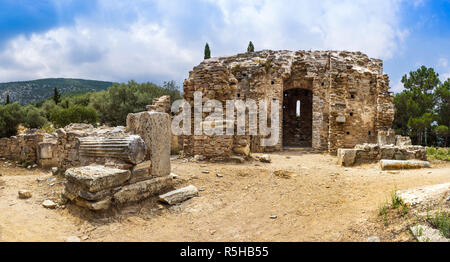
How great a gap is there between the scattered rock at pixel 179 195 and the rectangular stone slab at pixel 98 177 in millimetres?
808

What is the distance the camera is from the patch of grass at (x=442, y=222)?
8.00 feet

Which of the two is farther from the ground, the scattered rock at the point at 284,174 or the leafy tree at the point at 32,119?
the leafy tree at the point at 32,119

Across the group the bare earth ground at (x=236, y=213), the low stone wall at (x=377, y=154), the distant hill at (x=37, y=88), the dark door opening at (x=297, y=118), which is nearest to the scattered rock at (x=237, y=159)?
the bare earth ground at (x=236, y=213)

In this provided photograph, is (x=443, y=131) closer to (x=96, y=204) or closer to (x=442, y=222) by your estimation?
(x=442, y=222)

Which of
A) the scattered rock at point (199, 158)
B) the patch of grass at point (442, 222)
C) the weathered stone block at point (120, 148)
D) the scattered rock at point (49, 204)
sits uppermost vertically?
the weathered stone block at point (120, 148)

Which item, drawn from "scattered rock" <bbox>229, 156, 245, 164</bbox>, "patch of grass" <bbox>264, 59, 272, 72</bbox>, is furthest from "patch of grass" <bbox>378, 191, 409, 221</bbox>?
"patch of grass" <bbox>264, 59, 272, 72</bbox>

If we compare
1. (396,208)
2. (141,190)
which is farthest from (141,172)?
(396,208)

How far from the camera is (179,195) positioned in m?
4.61

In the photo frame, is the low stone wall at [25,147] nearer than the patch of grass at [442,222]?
No

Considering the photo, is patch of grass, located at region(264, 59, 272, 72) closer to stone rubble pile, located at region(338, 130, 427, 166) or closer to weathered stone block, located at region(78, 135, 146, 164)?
stone rubble pile, located at region(338, 130, 427, 166)

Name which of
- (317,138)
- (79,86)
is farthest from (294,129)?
(79,86)

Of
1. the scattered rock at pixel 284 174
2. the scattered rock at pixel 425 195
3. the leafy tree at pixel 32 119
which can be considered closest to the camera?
the scattered rock at pixel 425 195

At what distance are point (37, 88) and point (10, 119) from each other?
53779 mm

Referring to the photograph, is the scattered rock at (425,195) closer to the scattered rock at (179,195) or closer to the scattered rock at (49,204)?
the scattered rock at (179,195)
